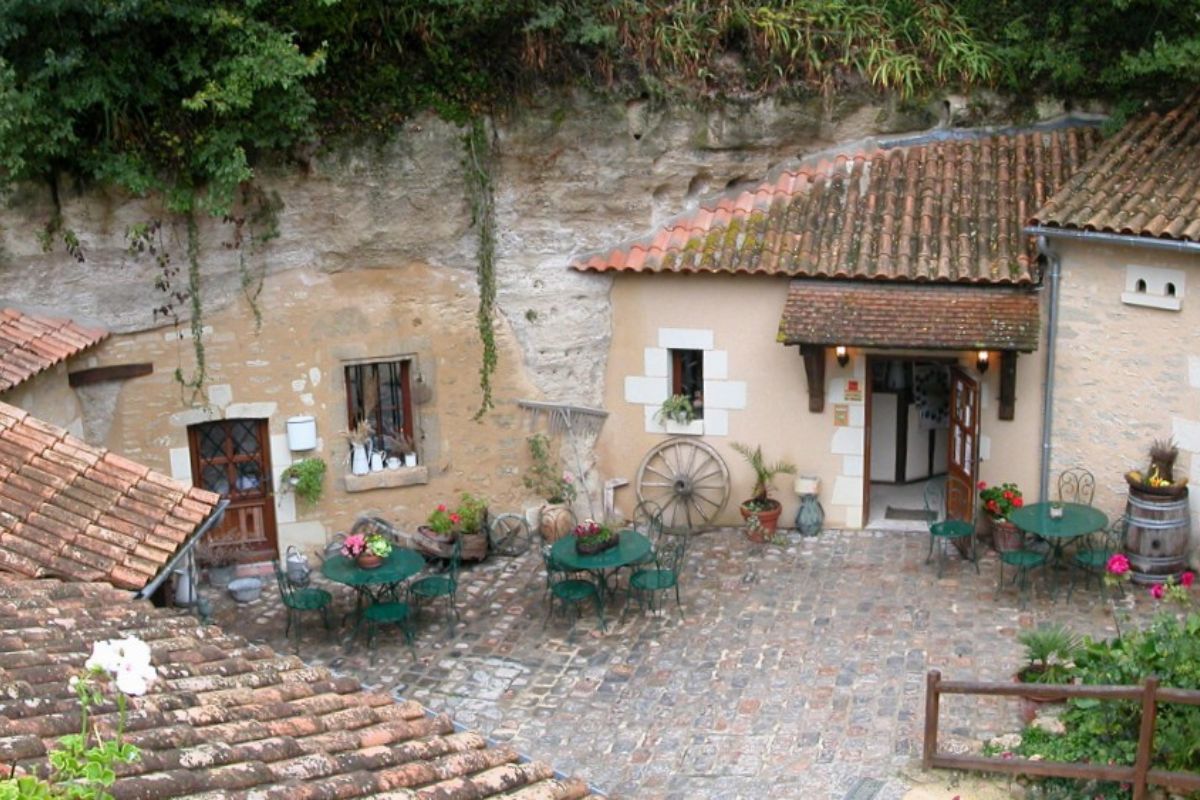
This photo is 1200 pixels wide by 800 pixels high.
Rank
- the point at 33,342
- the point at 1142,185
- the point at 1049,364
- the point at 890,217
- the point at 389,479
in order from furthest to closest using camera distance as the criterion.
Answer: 1. the point at 389,479
2. the point at 890,217
3. the point at 1049,364
4. the point at 1142,185
5. the point at 33,342

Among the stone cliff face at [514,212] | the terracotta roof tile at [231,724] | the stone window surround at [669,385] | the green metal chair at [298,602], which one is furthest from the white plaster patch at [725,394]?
the terracotta roof tile at [231,724]

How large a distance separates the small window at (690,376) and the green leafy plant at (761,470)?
1.86 ft

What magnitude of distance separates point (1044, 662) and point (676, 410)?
4922 millimetres

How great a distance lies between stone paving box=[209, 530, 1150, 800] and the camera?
1102 cm

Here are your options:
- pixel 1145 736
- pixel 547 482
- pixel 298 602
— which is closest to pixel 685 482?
pixel 547 482

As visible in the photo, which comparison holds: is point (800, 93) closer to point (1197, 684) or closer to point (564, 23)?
point (564, 23)

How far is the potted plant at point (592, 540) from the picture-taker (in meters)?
13.3

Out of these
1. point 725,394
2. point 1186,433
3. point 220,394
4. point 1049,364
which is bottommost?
point 1186,433

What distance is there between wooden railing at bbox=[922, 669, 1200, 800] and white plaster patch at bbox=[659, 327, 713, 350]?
5.53m

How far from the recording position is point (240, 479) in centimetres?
1470

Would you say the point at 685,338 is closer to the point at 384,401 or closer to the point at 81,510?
the point at 384,401

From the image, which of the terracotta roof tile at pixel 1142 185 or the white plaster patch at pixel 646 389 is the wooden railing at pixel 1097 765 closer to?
the terracotta roof tile at pixel 1142 185

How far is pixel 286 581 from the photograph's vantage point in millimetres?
13492

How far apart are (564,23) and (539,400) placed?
3.62 meters
